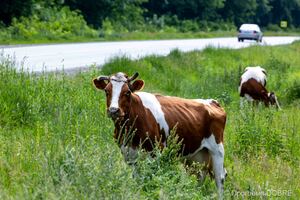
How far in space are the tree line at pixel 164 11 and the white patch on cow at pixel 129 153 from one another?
31.0 meters

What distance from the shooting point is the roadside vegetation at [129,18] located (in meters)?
38.9

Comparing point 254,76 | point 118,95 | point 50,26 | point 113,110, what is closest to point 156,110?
point 118,95

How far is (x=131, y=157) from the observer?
802 centimetres

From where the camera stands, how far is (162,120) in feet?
28.3

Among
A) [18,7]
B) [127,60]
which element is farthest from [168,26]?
[127,60]

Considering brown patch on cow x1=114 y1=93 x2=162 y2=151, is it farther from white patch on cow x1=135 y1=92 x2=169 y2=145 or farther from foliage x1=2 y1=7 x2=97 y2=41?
foliage x1=2 y1=7 x2=97 y2=41

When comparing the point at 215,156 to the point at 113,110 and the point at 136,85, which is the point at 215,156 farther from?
the point at 113,110

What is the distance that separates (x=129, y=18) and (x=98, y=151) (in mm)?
54335

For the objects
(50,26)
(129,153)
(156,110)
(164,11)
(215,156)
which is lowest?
(164,11)

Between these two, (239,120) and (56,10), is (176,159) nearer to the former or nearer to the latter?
(239,120)

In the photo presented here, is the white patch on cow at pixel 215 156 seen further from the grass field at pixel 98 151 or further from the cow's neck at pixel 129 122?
the cow's neck at pixel 129 122

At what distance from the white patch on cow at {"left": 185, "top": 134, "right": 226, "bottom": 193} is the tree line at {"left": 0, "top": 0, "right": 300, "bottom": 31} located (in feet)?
98.8

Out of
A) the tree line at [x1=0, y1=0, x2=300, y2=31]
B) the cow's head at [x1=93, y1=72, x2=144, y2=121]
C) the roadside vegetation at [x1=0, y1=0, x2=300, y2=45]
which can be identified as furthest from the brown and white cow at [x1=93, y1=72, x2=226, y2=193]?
the tree line at [x1=0, y1=0, x2=300, y2=31]

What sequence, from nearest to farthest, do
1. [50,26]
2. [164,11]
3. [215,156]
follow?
[215,156], [50,26], [164,11]
